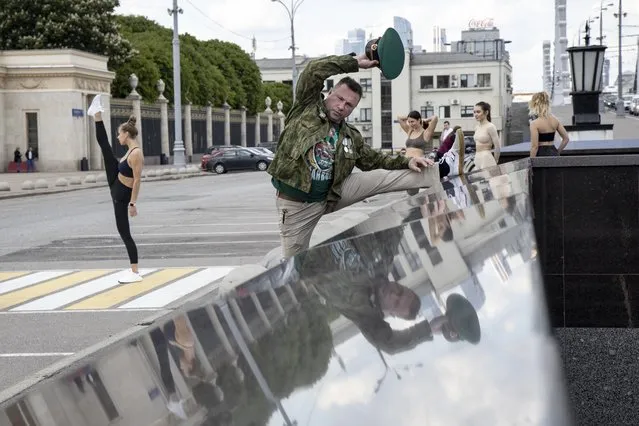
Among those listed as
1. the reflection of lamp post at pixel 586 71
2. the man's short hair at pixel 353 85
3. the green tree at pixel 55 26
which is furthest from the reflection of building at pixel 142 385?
the green tree at pixel 55 26

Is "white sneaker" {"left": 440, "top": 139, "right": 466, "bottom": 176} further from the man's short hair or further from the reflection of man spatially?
the reflection of man

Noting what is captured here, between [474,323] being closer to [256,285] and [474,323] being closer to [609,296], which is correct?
[256,285]

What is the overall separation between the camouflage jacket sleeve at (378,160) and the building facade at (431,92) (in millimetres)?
100063

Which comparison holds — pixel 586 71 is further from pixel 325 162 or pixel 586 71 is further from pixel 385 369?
pixel 385 369

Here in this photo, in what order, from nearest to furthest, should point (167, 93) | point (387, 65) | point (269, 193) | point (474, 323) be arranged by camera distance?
point (474, 323), point (387, 65), point (269, 193), point (167, 93)

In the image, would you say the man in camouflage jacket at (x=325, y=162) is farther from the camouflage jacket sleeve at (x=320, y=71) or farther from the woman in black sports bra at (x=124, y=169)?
the woman in black sports bra at (x=124, y=169)

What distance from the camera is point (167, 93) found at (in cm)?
6994

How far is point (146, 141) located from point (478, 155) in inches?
2002

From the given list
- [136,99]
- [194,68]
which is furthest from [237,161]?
[194,68]

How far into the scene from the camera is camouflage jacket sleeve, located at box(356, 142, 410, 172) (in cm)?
641

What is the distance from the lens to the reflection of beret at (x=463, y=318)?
297cm

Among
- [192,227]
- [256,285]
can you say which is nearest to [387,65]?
[256,285]

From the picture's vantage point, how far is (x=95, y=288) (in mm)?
11391

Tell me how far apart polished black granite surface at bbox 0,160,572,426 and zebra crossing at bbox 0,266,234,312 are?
6.78 meters
